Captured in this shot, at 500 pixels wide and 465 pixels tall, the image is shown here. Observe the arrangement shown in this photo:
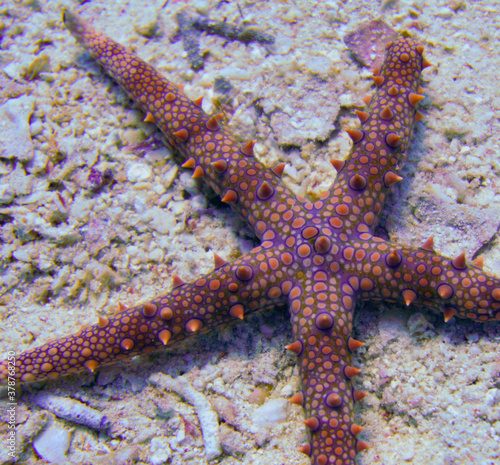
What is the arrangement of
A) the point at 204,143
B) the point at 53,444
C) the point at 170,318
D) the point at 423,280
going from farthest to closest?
the point at 204,143 → the point at 53,444 → the point at 170,318 → the point at 423,280

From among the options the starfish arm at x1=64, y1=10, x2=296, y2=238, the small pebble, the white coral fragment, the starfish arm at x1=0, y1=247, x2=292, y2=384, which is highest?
the starfish arm at x1=64, y1=10, x2=296, y2=238

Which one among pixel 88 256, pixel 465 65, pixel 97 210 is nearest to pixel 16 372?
pixel 88 256

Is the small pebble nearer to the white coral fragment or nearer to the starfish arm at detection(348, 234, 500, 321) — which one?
the white coral fragment

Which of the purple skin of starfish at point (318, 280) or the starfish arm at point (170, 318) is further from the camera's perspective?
the starfish arm at point (170, 318)

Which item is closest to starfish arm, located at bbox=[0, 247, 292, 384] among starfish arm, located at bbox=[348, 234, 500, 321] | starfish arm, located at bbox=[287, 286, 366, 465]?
starfish arm, located at bbox=[287, 286, 366, 465]

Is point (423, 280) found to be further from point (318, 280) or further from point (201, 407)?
point (201, 407)

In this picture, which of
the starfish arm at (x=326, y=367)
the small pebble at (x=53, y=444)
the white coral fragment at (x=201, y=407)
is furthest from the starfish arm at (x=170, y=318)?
the small pebble at (x=53, y=444)

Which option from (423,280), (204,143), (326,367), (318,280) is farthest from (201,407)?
(204,143)

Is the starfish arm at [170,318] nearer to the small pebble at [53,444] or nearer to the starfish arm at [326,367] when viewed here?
the starfish arm at [326,367]
